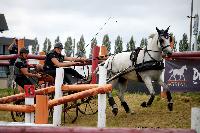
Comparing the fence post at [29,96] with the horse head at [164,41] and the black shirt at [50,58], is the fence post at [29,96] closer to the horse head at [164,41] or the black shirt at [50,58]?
the black shirt at [50,58]

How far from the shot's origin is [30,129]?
2252 millimetres

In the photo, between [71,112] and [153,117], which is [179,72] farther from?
[153,117]

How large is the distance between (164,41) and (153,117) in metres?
1.96

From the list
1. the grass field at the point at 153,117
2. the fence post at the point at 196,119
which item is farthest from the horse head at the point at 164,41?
the fence post at the point at 196,119

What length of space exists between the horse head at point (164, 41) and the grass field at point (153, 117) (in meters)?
1.49

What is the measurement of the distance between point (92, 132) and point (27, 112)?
4266mm

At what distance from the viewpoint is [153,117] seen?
28.5 feet

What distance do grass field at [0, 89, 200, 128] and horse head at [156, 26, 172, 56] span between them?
149 cm

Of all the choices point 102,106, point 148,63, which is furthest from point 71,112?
point 102,106

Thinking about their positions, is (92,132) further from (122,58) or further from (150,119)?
(122,58)

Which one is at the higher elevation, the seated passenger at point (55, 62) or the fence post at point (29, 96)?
the seated passenger at point (55, 62)

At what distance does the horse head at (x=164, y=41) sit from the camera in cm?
924

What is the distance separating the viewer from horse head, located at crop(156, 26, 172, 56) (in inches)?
364

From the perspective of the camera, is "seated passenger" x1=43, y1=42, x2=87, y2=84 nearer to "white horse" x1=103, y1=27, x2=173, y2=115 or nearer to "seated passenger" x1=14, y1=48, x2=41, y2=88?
"seated passenger" x1=14, y1=48, x2=41, y2=88
